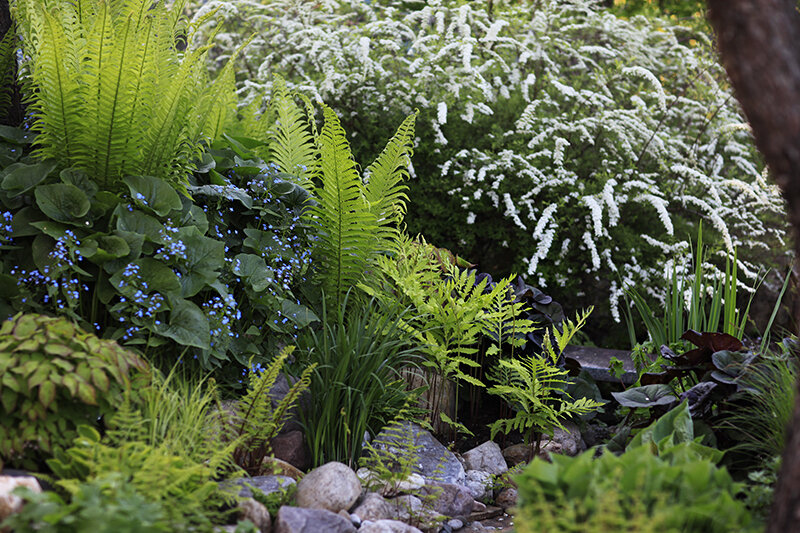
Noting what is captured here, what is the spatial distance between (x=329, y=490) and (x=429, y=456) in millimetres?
779

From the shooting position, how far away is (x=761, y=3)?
1.61m

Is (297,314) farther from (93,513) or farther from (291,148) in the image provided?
(93,513)

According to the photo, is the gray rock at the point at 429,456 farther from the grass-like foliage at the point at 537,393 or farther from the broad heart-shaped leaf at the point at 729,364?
the broad heart-shaped leaf at the point at 729,364

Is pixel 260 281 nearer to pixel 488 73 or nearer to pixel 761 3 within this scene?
pixel 761 3

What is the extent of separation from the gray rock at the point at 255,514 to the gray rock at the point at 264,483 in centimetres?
11

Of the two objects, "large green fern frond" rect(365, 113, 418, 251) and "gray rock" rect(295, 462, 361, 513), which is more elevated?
"large green fern frond" rect(365, 113, 418, 251)

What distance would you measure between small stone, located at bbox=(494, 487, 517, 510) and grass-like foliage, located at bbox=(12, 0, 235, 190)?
2.04 m

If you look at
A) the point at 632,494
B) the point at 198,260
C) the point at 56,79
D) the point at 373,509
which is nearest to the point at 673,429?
the point at 632,494

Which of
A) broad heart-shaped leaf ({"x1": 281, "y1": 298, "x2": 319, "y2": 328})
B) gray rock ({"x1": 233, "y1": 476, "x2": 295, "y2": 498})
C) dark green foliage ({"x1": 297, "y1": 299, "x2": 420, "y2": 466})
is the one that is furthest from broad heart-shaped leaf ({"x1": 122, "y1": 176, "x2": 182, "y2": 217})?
gray rock ({"x1": 233, "y1": 476, "x2": 295, "y2": 498})

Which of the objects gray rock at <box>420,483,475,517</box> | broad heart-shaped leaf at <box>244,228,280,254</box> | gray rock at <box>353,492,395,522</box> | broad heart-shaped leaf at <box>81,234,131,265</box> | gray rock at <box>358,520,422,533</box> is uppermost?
broad heart-shaped leaf at <box>81,234,131,265</box>

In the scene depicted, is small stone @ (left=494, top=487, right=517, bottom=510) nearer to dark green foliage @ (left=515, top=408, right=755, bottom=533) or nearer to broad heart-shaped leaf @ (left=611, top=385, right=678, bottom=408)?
broad heart-shaped leaf @ (left=611, top=385, right=678, bottom=408)

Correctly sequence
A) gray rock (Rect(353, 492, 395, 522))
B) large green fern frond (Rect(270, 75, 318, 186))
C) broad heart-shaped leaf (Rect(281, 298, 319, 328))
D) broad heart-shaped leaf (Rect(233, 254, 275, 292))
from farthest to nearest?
1. large green fern frond (Rect(270, 75, 318, 186))
2. broad heart-shaped leaf (Rect(281, 298, 319, 328))
3. broad heart-shaped leaf (Rect(233, 254, 275, 292))
4. gray rock (Rect(353, 492, 395, 522))

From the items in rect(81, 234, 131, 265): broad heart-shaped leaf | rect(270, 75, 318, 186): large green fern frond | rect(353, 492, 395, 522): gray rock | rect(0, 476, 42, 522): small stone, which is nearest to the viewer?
rect(0, 476, 42, 522): small stone

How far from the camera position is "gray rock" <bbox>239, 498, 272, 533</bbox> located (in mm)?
2170
